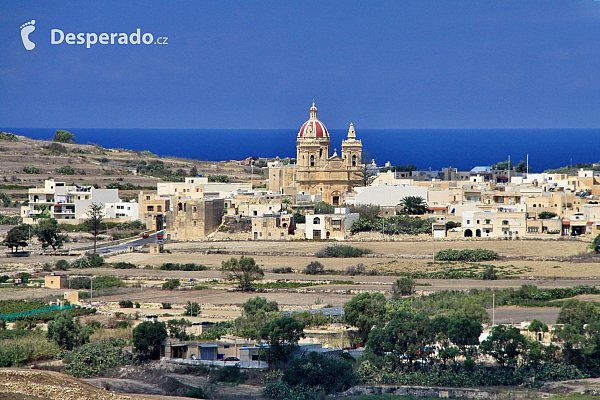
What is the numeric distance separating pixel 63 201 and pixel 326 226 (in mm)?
15532

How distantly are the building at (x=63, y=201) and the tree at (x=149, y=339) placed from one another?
30.5 meters

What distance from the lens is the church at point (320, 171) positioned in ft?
201

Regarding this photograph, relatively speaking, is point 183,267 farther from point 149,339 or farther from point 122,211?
point 149,339

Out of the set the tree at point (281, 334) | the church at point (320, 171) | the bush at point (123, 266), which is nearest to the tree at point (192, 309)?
the tree at point (281, 334)

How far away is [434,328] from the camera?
25.1m

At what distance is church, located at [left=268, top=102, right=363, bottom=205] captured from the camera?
61281mm

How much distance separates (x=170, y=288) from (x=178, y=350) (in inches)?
470

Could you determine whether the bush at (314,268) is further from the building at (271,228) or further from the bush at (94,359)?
the bush at (94,359)

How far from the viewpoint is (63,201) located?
5694cm

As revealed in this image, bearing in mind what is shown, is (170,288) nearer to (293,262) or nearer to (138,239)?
(293,262)

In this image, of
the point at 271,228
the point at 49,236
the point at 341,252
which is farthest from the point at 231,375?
the point at 271,228

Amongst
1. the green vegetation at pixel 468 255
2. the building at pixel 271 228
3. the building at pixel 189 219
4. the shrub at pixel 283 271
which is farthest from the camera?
the building at pixel 189 219

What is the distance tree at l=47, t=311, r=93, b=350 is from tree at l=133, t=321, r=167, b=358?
67.3 inches

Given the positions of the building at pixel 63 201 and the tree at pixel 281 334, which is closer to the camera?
the tree at pixel 281 334
